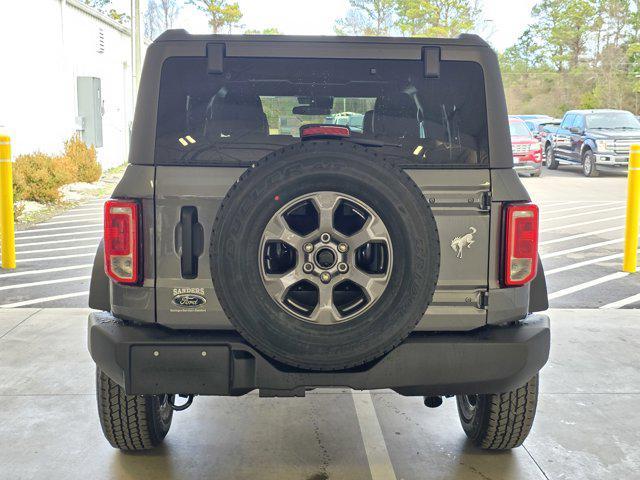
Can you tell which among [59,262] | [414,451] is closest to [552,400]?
[414,451]

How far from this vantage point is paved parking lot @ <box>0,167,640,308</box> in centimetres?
838

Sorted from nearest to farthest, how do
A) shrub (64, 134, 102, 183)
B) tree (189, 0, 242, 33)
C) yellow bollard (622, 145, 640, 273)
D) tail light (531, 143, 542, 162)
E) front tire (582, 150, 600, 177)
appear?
yellow bollard (622, 145, 640, 273) < shrub (64, 134, 102, 183) < tail light (531, 143, 542, 162) < front tire (582, 150, 600, 177) < tree (189, 0, 242, 33)

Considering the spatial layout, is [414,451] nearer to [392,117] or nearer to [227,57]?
[392,117]

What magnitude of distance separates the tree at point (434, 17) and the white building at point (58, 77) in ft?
118

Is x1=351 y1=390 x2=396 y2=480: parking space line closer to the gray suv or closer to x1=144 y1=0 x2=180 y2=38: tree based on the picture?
the gray suv

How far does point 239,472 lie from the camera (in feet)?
13.7

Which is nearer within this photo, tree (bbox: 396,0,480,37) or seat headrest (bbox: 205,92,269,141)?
seat headrest (bbox: 205,92,269,141)

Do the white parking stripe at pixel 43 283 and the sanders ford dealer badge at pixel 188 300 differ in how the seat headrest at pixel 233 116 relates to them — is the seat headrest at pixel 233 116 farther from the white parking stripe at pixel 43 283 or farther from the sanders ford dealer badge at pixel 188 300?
the white parking stripe at pixel 43 283

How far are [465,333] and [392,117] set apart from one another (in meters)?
1.01

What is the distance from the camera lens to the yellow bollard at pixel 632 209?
9.52 metres

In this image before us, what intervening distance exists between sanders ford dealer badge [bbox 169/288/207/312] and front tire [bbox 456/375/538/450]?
152 centimetres

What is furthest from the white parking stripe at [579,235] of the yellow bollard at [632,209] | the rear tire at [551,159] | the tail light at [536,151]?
the rear tire at [551,159]

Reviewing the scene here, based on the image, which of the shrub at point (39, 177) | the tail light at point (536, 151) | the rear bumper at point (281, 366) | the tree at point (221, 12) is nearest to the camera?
the rear bumper at point (281, 366)

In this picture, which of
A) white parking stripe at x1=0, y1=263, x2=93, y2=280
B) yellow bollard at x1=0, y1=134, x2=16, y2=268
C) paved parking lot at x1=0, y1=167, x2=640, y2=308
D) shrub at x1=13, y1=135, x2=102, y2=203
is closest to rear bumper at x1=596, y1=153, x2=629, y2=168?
paved parking lot at x1=0, y1=167, x2=640, y2=308
